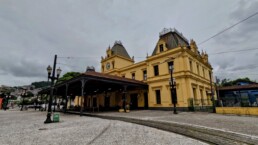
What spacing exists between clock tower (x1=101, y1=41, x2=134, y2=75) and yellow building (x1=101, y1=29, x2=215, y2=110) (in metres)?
2.83

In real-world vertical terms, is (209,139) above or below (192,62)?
below

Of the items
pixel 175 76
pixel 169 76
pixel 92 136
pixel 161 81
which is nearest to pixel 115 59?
pixel 161 81

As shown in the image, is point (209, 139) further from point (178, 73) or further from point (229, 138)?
point (178, 73)

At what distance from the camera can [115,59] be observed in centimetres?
2845

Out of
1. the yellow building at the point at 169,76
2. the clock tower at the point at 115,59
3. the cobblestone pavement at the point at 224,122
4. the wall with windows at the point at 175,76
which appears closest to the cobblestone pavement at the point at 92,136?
the cobblestone pavement at the point at 224,122

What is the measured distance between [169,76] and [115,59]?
1304 cm

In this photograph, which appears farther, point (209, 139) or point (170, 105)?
point (170, 105)

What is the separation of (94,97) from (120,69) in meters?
10.4

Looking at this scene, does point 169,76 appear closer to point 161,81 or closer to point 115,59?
point 161,81

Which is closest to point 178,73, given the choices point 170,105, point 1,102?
point 170,105

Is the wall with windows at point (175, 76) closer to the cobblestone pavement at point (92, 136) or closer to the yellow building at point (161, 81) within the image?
the yellow building at point (161, 81)

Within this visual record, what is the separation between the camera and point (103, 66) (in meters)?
31.9

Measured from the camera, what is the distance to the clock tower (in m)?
28.5

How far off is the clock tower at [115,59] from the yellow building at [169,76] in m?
2.83
